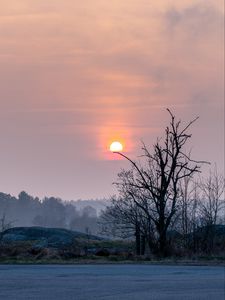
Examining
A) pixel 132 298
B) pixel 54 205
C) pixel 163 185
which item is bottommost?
pixel 132 298

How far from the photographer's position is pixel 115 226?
121 ft

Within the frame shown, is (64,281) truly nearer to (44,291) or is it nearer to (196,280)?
(44,291)

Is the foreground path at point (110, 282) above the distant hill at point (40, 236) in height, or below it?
below

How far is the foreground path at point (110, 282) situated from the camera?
15.9 metres

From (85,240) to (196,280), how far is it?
18.7 m

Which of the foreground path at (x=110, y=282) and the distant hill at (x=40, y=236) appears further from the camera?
the distant hill at (x=40, y=236)

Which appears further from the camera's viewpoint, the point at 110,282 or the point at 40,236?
the point at 40,236

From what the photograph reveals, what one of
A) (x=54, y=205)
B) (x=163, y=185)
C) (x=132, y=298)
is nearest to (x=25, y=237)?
(x=163, y=185)

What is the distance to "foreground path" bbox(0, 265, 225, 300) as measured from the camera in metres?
15.9

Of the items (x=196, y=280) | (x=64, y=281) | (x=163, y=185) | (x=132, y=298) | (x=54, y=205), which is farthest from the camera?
(x=54, y=205)

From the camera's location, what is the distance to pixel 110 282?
18.4 metres

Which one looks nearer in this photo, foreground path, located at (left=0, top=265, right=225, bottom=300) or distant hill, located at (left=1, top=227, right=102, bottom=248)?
foreground path, located at (left=0, top=265, right=225, bottom=300)

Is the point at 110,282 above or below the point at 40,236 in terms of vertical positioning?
below

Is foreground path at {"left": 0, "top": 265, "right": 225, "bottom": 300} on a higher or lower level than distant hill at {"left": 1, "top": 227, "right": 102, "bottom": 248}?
lower
